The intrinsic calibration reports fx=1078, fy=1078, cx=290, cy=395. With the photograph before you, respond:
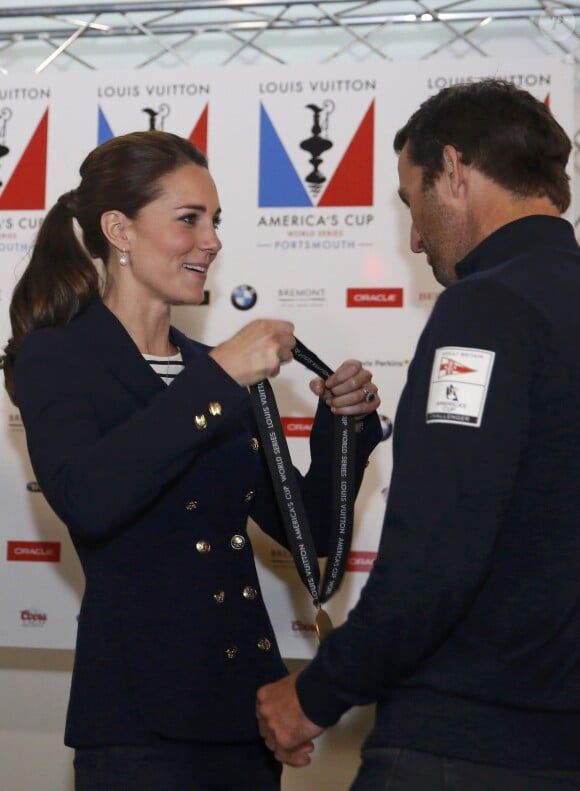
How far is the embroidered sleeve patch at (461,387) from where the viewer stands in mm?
1551

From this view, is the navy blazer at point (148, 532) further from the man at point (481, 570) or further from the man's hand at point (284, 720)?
the man at point (481, 570)

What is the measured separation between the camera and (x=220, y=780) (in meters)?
2.19

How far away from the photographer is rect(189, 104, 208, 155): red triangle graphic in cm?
410

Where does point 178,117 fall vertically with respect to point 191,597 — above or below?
above

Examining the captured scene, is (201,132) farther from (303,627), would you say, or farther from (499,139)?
(499,139)

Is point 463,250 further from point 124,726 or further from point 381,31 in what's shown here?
point 381,31

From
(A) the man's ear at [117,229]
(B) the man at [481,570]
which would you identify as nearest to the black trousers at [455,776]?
(B) the man at [481,570]

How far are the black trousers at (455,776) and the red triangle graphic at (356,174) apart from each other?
2.75m

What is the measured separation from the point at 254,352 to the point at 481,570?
814 millimetres

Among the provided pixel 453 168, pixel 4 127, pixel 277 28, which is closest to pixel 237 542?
pixel 453 168

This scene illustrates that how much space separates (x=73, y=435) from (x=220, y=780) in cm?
76

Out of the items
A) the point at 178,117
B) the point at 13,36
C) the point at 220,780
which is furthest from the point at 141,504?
the point at 13,36

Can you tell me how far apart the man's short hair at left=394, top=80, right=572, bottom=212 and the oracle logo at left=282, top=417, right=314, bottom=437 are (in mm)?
2038

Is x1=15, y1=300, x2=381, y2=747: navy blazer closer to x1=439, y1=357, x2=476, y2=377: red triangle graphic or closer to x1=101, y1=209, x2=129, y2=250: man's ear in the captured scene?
x1=101, y1=209, x2=129, y2=250: man's ear
